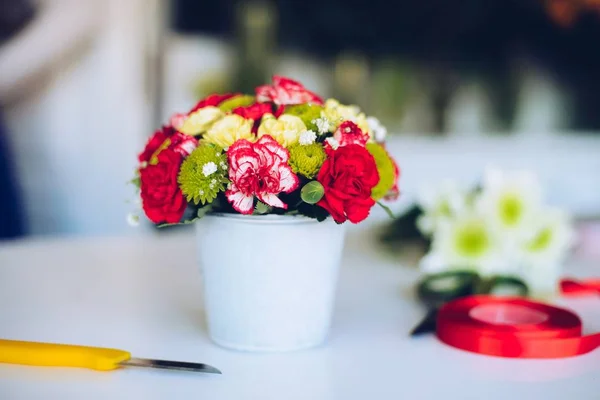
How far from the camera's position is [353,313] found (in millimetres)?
852

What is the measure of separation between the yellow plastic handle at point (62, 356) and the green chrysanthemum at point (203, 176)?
0.16 metres

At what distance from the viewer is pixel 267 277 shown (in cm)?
70

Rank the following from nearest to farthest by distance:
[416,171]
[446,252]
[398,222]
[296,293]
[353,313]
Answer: [296,293], [353,313], [446,252], [398,222], [416,171]

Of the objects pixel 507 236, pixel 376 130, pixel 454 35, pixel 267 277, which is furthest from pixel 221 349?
pixel 454 35

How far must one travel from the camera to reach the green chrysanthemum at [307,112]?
0.69m

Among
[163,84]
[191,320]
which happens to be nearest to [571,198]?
[163,84]

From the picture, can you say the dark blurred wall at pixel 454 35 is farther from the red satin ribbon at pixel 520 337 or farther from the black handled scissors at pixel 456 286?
the red satin ribbon at pixel 520 337

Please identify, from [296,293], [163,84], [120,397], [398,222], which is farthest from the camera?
[163,84]

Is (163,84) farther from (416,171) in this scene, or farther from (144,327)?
(144,327)

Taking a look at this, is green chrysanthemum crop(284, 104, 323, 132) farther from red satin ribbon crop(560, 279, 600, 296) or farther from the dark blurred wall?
the dark blurred wall

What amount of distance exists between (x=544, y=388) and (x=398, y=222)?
0.64 m

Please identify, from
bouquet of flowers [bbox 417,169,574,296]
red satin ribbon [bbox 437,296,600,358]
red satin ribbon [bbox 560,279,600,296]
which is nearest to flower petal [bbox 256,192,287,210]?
red satin ribbon [bbox 437,296,600,358]

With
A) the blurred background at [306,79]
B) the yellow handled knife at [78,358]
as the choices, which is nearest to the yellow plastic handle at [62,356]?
the yellow handled knife at [78,358]

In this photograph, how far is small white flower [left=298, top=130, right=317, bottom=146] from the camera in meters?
0.65
